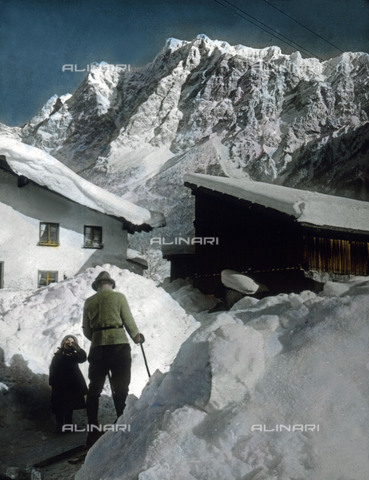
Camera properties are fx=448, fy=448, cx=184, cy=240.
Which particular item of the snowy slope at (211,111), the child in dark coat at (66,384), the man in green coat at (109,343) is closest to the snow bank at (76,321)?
the child in dark coat at (66,384)

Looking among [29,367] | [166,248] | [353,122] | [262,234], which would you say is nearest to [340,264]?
[262,234]

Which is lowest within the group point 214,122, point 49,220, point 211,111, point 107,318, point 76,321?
point 76,321

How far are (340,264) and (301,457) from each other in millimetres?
12928

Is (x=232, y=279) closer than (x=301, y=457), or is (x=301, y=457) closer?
(x=301, y=457)

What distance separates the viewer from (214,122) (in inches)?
4427

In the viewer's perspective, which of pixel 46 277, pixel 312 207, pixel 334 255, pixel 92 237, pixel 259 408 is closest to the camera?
pixel 259 408

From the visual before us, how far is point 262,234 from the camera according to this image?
51.7 ft

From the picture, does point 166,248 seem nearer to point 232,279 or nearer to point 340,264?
point 232,279

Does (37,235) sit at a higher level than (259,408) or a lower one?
higher

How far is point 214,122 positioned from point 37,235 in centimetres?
10117

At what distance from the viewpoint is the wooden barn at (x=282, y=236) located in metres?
14.3

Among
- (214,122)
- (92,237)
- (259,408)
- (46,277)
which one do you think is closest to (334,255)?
(92,237)

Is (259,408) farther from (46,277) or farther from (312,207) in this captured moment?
(46,277)

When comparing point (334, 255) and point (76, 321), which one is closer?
point (76, 321)
